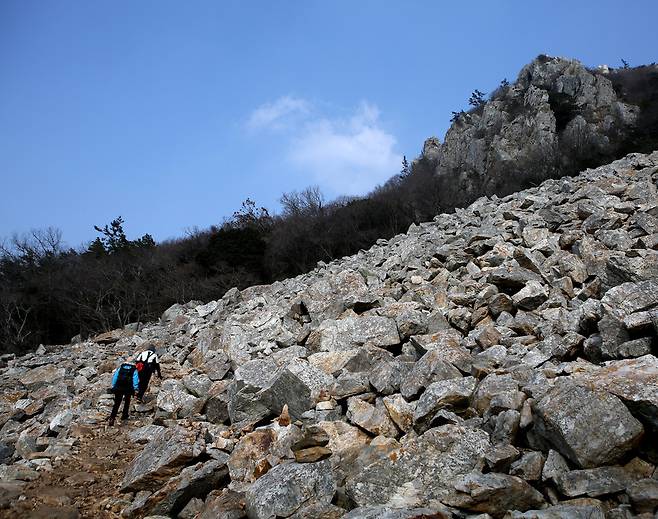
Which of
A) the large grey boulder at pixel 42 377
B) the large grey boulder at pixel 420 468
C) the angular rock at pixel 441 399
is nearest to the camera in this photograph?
the large grey boulder at pixel 420 468

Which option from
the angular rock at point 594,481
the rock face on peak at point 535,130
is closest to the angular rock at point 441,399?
the angular rock at point 594,481

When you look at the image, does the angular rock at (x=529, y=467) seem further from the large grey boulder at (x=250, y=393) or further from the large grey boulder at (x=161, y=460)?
the large grey boulder at (x=161, y=460)

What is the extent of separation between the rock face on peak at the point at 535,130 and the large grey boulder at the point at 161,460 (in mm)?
28548

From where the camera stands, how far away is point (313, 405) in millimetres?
5984

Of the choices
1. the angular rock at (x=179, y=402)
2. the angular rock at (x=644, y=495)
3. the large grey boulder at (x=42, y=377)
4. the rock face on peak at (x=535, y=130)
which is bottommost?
the angular rock at (x=644, y=495)

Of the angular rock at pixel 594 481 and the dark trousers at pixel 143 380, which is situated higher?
the dark trousers at pixel 143 380

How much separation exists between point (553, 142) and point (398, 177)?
15.5m

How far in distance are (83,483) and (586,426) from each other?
20.8 ft

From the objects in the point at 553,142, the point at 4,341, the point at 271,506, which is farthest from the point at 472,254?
the point at 553,142

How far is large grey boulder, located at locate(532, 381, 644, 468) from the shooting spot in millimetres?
3562

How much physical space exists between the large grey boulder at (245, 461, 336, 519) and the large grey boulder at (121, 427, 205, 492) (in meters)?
1.58

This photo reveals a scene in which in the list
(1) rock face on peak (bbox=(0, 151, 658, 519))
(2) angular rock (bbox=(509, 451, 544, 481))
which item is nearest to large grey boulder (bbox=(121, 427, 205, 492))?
(1) rock face on peak (bbox=(0, 151, 658, 519))

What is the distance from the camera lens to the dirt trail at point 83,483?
5.51 m

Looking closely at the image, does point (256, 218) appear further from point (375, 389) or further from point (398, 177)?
point (375, 389)
